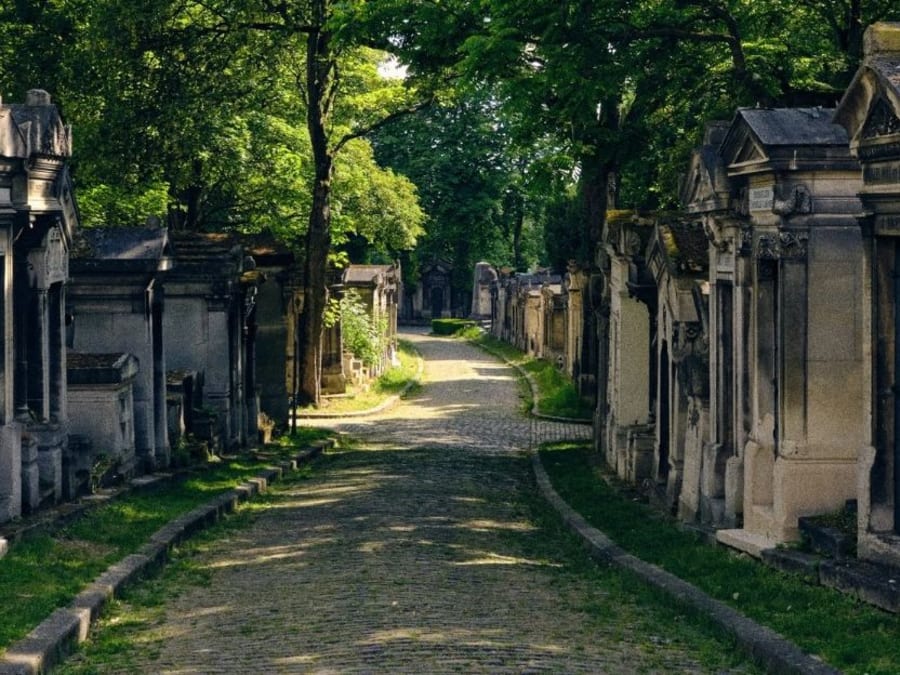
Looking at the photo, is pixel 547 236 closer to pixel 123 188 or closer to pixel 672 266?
pixel 123 188

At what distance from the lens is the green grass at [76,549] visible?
365 inches

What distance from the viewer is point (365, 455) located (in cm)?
2323

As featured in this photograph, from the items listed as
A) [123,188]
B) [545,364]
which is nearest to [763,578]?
[123,188]

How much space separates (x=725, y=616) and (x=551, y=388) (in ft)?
93.5

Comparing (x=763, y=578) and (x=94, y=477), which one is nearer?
(x=763, y=578)

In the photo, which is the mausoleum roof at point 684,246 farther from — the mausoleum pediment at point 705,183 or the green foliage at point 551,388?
the green foliage at point 551,388

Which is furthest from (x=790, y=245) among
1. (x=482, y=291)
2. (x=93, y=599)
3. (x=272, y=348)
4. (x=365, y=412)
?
(x=482, y=291)

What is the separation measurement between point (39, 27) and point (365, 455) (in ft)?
31.3

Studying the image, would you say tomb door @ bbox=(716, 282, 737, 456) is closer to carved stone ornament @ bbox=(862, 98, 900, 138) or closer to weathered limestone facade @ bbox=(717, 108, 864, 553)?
weathered limestone facade @ bbox=(717, 108, 864, 553)

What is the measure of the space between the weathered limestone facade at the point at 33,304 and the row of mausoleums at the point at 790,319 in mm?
5443

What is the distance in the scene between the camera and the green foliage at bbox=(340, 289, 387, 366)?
1586 inches

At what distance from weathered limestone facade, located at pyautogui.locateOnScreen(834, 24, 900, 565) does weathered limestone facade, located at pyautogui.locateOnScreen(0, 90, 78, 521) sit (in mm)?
6346

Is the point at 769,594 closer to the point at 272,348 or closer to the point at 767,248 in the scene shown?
the point at 767,248

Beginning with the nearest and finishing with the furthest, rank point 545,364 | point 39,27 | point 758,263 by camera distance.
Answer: point 758,263 → point 39,27 → point 545,364
